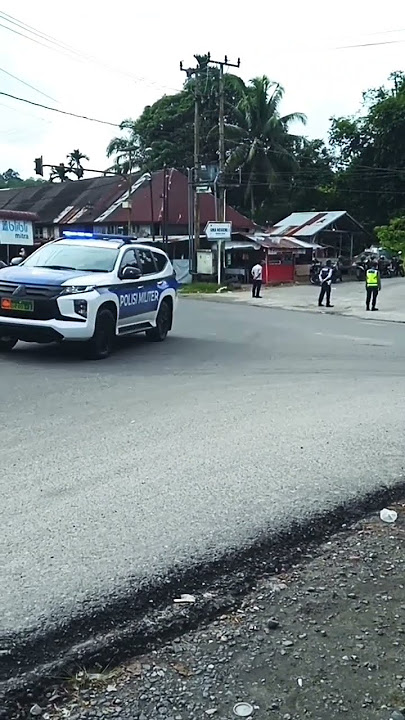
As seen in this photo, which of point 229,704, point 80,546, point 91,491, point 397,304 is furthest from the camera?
point 397,304

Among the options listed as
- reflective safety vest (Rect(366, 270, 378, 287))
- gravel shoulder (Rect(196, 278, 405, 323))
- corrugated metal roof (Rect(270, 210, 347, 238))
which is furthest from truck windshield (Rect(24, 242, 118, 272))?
corrugated metal roof (Rect(270, 210, 347, 238))

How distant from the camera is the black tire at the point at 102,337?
1166 centimetres

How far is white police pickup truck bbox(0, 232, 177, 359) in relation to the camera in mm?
11102

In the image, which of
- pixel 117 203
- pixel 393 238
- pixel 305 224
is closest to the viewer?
pixel 393 238

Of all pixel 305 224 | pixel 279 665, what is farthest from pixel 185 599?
pixel 305 224

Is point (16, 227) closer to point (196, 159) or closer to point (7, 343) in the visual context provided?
point (196, 159)

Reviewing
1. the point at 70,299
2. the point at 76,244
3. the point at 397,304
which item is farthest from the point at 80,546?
the point at 397,304

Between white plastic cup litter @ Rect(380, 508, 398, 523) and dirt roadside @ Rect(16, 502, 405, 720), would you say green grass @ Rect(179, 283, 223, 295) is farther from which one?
dirt roadside @ Rect(16, 502, 405, 720)

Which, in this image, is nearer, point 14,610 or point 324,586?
point 14,610

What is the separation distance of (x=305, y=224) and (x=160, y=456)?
147 ft

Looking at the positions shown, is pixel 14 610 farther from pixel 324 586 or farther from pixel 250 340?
pixel 250 340

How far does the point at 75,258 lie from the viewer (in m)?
12.3

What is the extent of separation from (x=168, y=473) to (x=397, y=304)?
2535cm

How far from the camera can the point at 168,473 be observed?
231 inches
